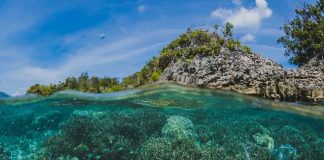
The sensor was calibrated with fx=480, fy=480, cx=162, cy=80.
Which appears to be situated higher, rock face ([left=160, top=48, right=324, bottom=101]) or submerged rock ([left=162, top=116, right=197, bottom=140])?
rock face ([left=160, top=48, right=324, bottom=101])

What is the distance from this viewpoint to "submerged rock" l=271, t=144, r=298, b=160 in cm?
2148

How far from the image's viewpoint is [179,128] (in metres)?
21.0

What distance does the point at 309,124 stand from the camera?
2306 centimetres

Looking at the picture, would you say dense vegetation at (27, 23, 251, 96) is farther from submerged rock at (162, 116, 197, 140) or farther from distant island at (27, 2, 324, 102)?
submerged rock at (162, 116, 197, 140)

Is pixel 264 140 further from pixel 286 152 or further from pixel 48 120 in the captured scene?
pixel 48 120

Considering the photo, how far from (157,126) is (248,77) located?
14.8 ft

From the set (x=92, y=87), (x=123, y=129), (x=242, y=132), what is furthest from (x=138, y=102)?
(x=242, y=132)

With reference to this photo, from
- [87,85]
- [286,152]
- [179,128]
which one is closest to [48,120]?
[87,85]

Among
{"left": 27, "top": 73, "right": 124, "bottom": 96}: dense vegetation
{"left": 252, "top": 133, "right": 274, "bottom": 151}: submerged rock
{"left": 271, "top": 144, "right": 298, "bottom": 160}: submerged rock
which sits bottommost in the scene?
{"left": 271, "top": 144, "right": 298, "bottom": 160}: submerged rock

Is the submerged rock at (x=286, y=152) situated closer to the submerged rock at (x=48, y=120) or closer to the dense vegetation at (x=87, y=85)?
the dense vegetation at (x=87, y=85)

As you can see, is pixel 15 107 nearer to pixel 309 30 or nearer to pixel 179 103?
pixel 179 103

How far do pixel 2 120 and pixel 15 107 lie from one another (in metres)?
→ 1.50

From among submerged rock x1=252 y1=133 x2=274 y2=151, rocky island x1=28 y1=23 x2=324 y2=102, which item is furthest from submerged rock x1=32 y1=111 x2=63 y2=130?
submerged rock x1=252 y1=133 x2=274 y2=151

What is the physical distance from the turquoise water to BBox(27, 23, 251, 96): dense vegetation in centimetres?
157
